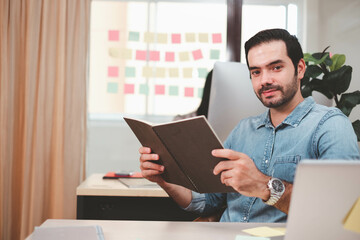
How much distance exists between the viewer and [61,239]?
32.1 inches

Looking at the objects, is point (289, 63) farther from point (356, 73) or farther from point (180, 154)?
point (356, 73)

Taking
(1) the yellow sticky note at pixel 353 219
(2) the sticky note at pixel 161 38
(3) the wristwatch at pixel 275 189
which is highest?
(2) the sticky note at pixel 161 38

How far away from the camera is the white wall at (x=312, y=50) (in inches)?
109

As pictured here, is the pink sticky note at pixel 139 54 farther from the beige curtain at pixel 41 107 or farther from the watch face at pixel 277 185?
the watch face at pixel 277 185

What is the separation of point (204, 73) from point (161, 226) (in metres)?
1.93

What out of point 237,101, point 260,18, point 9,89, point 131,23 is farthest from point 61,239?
point 260,18

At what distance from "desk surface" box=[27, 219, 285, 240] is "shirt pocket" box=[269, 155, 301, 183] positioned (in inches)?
9.0

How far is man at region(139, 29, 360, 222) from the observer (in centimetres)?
117

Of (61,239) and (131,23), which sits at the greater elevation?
(131,23)

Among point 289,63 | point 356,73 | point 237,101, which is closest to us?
point 289,63

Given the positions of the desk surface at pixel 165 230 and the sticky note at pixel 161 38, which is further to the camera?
the sticky note at pixel 161 38

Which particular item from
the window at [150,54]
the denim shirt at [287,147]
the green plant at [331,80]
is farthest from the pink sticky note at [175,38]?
the denim shirt at [287,147]

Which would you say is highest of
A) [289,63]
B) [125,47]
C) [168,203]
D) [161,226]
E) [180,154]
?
[125,47]

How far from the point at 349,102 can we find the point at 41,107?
192cm
